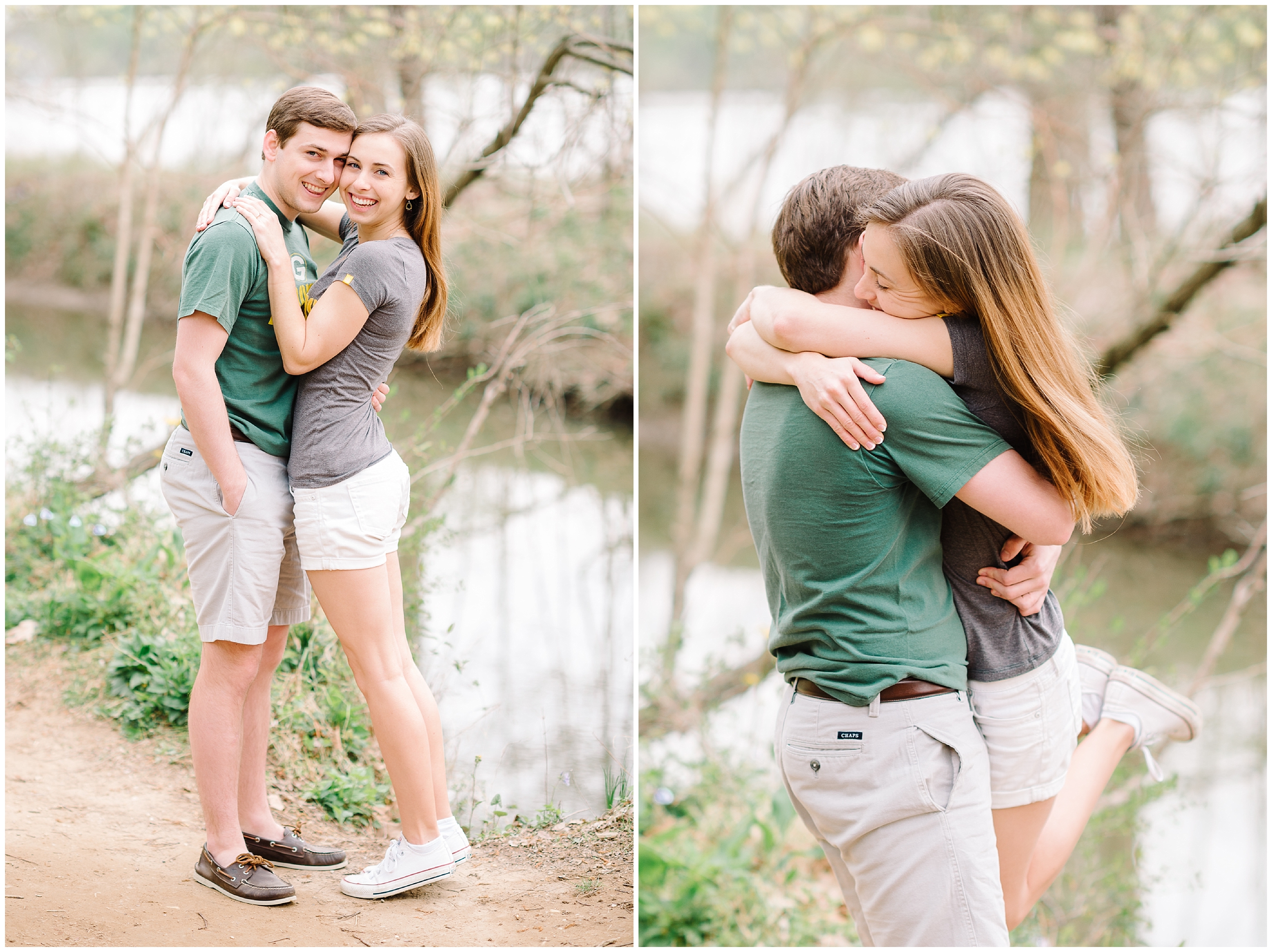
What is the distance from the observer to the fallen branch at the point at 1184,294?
153 inches

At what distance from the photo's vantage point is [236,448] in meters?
2.05

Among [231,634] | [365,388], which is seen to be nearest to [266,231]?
[365,388]

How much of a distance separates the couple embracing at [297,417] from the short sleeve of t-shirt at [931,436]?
105 cm

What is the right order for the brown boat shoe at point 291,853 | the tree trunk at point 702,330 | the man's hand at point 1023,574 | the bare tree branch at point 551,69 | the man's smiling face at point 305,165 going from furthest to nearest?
the tree trunk at point 702,330 < the bare tree branch at point 551,69 < the brown boat shoe at point 291,853 < the man's smiling face at point 305,165 < the man's hand at point 1023,574

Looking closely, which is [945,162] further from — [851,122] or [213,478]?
[213,478]

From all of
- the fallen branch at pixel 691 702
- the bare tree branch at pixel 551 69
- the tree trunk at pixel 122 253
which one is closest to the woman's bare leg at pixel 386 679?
the fallen branch at pixel 691 702

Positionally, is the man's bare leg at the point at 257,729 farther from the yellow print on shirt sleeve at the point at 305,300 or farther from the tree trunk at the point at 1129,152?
the tree trunk at the point at 1129,152

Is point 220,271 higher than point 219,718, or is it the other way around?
point 220,271

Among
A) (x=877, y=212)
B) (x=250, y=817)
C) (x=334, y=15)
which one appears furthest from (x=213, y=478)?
(x=334, y=15)

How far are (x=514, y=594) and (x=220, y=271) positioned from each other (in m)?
2.94

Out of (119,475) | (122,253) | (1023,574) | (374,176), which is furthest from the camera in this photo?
(122,253)

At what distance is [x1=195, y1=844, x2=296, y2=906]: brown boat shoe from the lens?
2.20m

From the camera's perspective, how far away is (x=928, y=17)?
6457mm

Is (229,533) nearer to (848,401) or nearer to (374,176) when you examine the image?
(374,176)
